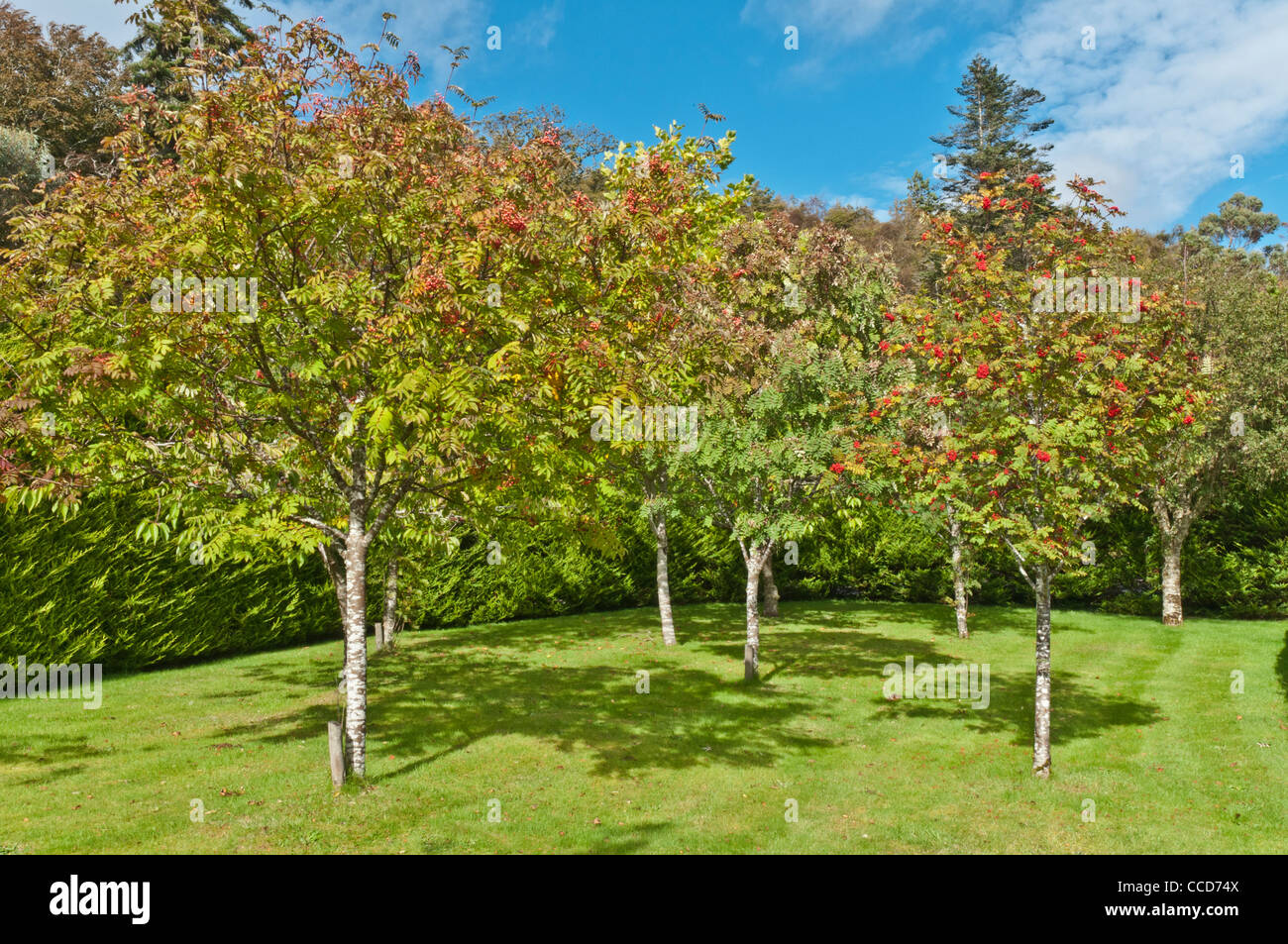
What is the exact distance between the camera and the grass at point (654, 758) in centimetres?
824

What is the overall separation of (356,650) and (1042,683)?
8.61 meters

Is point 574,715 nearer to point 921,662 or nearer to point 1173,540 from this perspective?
point 921,662

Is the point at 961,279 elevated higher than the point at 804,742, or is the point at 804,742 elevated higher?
the point at 961,279

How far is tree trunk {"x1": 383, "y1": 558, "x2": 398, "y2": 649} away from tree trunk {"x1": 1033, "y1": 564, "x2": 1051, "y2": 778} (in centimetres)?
1163

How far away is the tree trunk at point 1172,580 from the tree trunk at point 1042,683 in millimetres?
13785

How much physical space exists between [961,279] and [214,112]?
9.10 meters

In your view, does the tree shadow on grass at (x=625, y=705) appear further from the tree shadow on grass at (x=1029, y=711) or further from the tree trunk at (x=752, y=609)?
the tree trunk at (x=752, y=609)

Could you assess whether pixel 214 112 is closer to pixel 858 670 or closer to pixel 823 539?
pixel 858 670

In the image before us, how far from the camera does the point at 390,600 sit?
16891 mm

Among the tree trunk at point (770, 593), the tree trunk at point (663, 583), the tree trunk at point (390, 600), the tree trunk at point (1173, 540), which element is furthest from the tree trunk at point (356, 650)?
the tree trunk at point (1173, 540)

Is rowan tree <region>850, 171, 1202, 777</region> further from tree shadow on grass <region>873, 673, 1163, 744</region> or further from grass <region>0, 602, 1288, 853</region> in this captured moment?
tree shadow on grass <region>873, 673, 1163, 744</region>

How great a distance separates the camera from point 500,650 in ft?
57.8

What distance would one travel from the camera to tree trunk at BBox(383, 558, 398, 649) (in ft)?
54.2

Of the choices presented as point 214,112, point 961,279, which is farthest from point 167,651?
point 961,279
